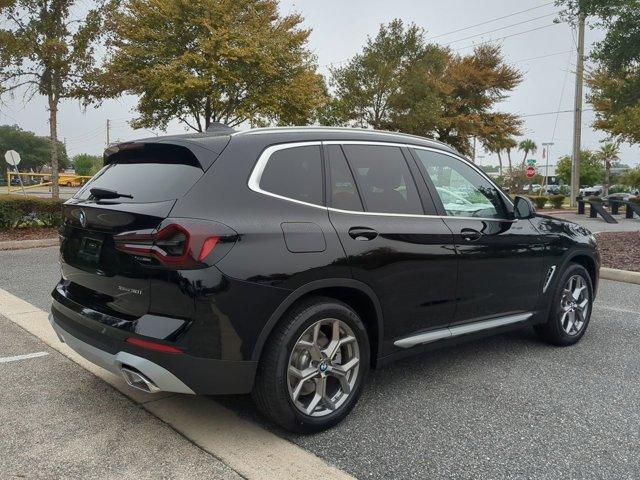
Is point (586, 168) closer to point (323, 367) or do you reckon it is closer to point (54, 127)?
point (54, 127)

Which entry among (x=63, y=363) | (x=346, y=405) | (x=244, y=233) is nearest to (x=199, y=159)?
(x=244, y=233)

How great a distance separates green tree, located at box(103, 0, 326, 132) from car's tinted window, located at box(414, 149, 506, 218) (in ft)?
43.1

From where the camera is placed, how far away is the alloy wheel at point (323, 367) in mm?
3020

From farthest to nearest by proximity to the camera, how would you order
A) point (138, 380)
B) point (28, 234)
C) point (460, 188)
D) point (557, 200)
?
point (557, 200)
point (28, 234)
point (460, 188)
point (138, 380)

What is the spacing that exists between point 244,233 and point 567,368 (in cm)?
294

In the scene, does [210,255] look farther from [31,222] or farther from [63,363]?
[31,222]

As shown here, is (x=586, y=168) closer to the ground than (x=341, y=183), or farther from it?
farther from it

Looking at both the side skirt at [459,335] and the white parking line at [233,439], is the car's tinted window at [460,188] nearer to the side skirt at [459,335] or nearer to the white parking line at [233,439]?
the side skirt at [459,335]

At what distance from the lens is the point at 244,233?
2.79 metres

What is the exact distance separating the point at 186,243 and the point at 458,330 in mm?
2088

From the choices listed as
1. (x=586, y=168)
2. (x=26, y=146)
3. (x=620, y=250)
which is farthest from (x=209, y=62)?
(x=26, y=146)

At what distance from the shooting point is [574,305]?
16.1ft

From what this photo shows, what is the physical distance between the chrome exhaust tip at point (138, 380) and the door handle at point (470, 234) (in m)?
2.25

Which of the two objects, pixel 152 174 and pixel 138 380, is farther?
pixel 152 174
